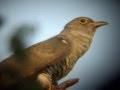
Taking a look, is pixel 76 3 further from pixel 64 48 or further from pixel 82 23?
pixel 64 48

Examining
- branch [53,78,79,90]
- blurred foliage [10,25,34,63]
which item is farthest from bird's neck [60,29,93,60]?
blurred foliage [10,25,34,63]

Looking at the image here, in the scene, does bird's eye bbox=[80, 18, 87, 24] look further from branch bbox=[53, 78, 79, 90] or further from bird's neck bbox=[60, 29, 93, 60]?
branch bbox=[53, 78, 79, 90]

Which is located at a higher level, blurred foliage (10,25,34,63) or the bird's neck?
blurred foliage (10,25,34,63)

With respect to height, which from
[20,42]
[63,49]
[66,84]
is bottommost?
[66,84]

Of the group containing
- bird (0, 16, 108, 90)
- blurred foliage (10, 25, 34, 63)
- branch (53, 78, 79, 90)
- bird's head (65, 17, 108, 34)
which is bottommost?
branch (53, 78, 79, 90)

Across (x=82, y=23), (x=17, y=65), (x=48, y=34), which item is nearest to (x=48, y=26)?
(x=48, y=34)

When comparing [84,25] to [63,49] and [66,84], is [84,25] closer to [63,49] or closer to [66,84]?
[63,49]

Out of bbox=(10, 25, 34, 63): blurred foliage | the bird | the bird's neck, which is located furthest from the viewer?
the bird's neck

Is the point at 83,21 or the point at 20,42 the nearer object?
the point at 20,42

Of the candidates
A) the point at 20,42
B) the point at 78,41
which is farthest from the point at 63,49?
the point at 20,42

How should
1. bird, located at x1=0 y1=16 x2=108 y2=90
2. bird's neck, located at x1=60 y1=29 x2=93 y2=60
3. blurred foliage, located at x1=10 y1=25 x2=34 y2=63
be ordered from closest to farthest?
blurred foliage, located at x1=10 y1=25 x2=34 y2=63, bird, located at x1=0 y1=16 x2=108 y2=90, bird's neck, located at x1=60 y1=29 x2=93 y2=60
